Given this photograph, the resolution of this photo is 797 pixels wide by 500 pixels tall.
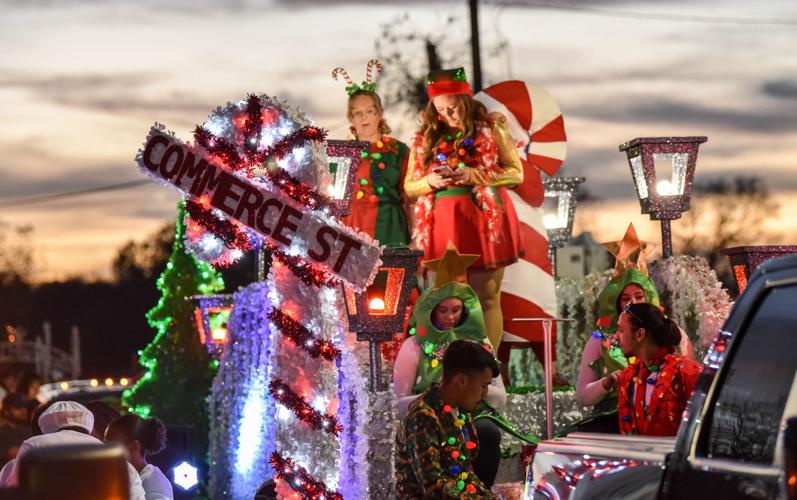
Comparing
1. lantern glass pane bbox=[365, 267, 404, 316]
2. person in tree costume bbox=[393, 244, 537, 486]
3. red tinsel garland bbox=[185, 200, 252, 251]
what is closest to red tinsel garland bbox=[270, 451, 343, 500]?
person in tree costume bbox=[393, 244, 537, 486]

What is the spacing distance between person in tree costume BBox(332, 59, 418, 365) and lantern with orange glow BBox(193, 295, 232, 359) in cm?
358

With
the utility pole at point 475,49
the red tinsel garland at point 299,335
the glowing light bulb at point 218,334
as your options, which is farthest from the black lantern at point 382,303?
the utility pole at point 475,49

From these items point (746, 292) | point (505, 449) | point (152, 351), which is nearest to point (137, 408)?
point (152, 351)

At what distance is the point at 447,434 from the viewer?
638cm

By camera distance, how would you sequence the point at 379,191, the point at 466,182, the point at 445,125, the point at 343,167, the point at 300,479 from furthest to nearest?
the point at 379,191 < the point at 445,125 < the point at 466,182 < the point at 343,167 < the point at 300,479

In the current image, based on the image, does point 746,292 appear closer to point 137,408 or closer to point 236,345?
point 236,345

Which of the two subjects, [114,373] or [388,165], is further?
[114,373]

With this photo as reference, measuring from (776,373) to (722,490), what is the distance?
0.34 metres

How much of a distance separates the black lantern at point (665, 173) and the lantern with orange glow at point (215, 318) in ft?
17.0

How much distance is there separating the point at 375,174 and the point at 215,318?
4.06 m

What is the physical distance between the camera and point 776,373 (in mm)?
3807

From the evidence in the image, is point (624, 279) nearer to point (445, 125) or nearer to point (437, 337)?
point (437, 337)

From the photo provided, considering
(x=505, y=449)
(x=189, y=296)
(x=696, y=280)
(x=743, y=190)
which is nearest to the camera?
(x=505, y=449)

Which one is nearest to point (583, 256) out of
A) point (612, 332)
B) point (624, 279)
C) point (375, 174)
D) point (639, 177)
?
point (639, 177)
